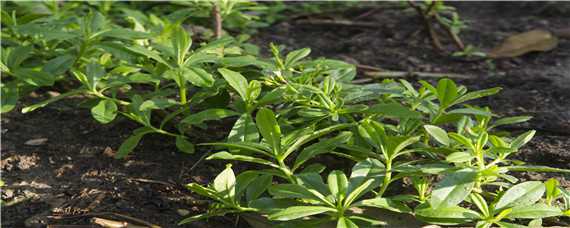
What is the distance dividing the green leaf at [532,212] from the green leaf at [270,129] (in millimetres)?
535

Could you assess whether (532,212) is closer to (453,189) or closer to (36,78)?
(453,189)

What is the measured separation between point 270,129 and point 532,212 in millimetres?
603

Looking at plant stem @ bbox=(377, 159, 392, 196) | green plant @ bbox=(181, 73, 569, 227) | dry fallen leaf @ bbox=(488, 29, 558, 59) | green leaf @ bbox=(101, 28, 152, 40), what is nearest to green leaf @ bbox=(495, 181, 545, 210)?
green plant @ bbox=(181, 73, 569, 227)

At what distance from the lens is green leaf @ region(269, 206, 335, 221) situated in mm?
1486

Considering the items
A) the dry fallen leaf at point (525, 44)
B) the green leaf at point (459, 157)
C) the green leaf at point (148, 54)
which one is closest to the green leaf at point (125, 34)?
the green leaf at point (148, 54)

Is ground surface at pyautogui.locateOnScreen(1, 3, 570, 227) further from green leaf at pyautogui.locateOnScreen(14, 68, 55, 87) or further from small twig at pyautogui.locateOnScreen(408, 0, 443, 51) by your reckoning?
green leaf at pyautogui.locateOnScreen(14, 68, 55, 87)

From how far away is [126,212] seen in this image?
1774 mm

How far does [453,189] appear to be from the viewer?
5.09 feet

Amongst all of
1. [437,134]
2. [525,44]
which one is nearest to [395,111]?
[437,134]

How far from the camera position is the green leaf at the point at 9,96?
7.29ft

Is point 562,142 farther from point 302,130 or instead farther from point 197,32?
point 197,32

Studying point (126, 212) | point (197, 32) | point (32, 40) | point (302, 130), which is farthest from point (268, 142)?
point (197, 32)

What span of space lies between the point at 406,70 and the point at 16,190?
62.9 inches

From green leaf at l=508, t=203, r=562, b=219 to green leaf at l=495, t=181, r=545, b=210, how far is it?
0.02 m
